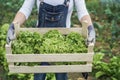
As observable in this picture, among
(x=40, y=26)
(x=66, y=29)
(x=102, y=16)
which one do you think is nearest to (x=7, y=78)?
(x=40, y=26)

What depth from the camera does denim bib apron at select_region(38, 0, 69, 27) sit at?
3633 mm

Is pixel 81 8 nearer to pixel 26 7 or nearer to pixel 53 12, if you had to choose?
pixel 53 12

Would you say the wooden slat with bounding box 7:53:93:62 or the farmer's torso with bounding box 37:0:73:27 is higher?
the farmer's torso with bounding box 37:0:73:27

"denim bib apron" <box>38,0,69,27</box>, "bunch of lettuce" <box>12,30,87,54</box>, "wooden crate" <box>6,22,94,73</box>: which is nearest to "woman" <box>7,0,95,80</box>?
"denim bib apron" <box>38,0,69,27</box>

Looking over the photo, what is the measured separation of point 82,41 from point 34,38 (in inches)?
16.9

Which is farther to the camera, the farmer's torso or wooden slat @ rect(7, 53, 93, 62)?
the farmer's torso

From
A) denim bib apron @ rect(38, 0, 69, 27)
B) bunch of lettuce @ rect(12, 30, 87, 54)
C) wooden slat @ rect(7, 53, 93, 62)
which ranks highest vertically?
denim bib apron @ rect(38, 0, 69, 27)

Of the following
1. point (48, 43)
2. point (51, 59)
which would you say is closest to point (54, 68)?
point (51, 59)

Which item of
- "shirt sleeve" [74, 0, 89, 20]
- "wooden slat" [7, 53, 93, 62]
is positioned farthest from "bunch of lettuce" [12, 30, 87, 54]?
"shirt sleeve" [74, 0, 89, 20]

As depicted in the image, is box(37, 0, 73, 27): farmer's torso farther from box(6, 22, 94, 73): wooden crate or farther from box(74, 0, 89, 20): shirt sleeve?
box(6, 22, 94, 73): wooden crate

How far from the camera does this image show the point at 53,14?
3645 mm

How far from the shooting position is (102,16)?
7.45 m

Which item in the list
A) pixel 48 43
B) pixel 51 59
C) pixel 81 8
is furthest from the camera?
pixel 81 8

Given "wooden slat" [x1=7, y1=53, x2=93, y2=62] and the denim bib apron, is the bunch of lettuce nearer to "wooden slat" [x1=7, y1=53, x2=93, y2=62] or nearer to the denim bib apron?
"wooden slat" [x1=7, y1=53, x2=93, y2=62]
